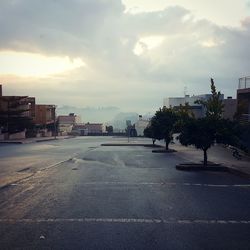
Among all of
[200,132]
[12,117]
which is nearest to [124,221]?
[200,132]

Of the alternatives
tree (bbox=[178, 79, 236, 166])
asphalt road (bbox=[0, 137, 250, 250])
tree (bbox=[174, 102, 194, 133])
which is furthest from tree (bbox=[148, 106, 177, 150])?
asphalt road (bbox=[0, 137, 250, 250])

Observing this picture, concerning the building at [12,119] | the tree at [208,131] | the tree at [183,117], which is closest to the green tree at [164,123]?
the tree at [183,117]

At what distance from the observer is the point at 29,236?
8.23 metres

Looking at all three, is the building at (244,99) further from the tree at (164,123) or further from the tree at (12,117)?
the tree at (12,117)

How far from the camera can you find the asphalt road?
7941mm

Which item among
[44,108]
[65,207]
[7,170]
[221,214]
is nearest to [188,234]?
[221,214]

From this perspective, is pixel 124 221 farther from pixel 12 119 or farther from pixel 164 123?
pixel 12 119

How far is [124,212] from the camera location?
10523 millimetres

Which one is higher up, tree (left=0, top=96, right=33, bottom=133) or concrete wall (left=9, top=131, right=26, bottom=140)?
tree (left=0, top=96, right=33, bottom=133)

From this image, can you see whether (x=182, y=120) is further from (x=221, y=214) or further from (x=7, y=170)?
(x=221, y=214)

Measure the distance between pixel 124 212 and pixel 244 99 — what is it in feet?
101

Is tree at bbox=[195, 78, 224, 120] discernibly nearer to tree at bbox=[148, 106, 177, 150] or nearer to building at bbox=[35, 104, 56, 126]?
tree at bbox=[148, 106, 177, 150]

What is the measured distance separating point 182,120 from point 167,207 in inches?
471

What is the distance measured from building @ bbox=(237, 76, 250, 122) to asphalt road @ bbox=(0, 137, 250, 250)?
18197 millimetres
